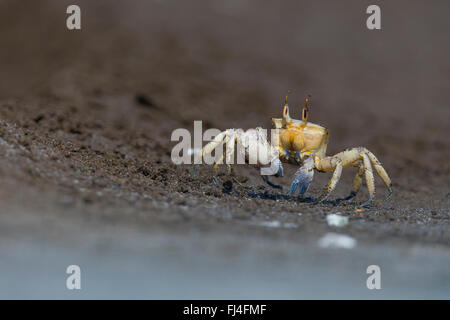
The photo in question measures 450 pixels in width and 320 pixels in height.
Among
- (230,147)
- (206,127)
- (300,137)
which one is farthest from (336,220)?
(206,127)

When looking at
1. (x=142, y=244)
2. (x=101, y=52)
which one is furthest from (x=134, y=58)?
(x=142, y=244)

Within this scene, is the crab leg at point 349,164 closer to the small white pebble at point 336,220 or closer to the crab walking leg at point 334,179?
the crab walking leg at point 334,179

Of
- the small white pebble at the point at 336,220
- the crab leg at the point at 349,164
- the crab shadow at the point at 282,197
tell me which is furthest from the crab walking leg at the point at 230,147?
the small white pebble at the point at 336,220

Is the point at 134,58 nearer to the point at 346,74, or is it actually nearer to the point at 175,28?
the point at 175,28

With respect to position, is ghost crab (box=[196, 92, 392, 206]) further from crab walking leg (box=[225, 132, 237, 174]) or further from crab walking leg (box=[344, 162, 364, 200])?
crab walking leg (box=[344, 162, 364, 200])

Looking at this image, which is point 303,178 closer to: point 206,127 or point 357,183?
point 357,183
